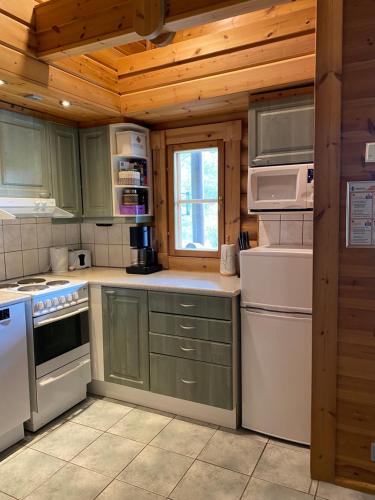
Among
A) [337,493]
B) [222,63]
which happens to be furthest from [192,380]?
[222,63]

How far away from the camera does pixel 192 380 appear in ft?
8.51

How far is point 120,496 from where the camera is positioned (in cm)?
191

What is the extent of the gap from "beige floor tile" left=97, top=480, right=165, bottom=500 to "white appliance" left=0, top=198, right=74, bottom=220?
171 cm

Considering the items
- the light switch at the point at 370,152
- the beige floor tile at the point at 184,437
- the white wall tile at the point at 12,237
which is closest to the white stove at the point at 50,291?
the white wall tile at the point at 12,237

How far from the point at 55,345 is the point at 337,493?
1.94m

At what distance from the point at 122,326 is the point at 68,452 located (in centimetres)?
89

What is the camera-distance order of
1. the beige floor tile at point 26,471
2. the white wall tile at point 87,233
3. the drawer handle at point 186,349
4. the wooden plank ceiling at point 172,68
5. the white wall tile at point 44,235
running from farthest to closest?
the white wall tile at point 87,233, the white wall tile at point 44,235, the drawer handle at point 186,349, the wooden plank ceiling at point 172,68, the beige floor tile at point 26,471

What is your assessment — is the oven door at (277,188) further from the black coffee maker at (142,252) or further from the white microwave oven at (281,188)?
the black coffee maker at (142,252)

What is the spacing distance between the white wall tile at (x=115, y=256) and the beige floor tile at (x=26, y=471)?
1.70 m

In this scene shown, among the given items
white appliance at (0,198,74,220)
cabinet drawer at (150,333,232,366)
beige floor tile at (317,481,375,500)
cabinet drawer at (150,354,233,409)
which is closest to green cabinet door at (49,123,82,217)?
white appliance at (0,198,74,220)

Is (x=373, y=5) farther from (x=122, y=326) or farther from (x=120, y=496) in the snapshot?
(x=120, y=496)

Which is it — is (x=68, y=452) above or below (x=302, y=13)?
below

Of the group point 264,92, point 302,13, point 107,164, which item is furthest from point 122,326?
point 302,13

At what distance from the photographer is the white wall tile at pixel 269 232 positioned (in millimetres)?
2807
